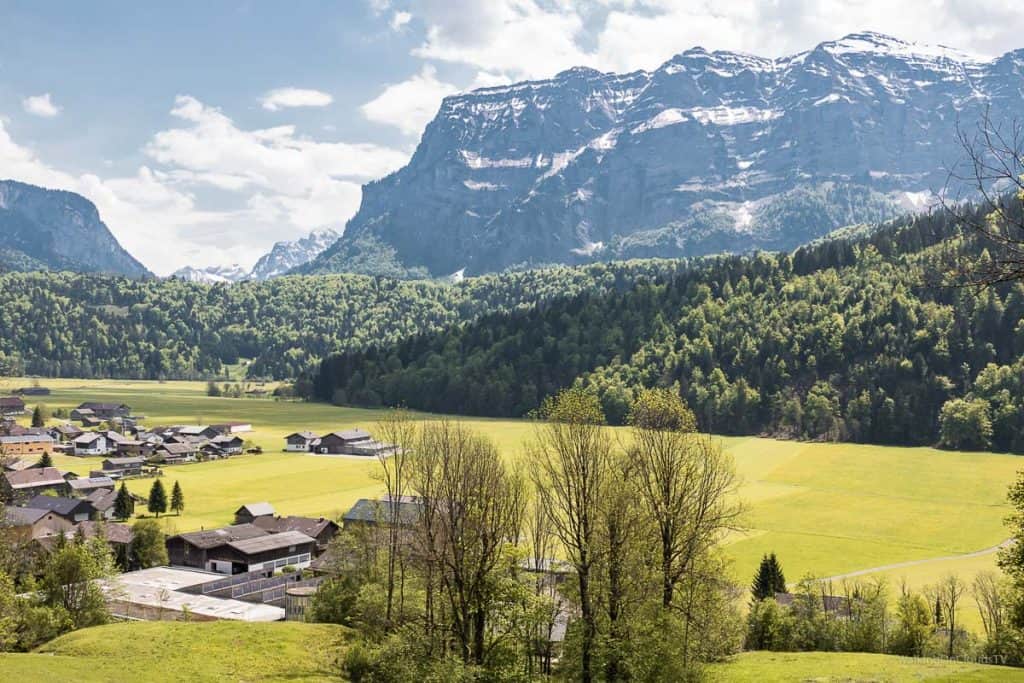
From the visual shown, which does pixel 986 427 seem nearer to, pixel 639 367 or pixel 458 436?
pixel 639 367

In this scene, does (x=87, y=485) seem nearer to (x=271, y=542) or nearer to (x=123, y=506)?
(x=123, y=506)

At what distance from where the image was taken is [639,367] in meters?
191

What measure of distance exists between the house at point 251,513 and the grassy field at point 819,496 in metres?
2.35

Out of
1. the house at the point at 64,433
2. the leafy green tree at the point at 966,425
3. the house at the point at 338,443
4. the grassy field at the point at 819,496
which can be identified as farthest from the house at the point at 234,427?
the leafy green tree at the point at 966,425

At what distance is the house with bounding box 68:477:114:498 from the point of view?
97731mm

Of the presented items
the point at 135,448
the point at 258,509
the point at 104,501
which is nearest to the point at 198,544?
the point at 258,509

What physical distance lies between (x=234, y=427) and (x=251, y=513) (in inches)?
3458

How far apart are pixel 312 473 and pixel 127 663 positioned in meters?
80.4

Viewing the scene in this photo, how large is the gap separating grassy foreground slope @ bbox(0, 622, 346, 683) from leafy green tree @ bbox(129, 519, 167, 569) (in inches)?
1054

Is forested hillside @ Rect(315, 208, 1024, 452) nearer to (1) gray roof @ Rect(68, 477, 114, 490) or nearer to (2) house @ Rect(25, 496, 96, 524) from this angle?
(1) gray roof @ Rect(68, 477, 114, 490)

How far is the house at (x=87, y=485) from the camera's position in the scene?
321 ft

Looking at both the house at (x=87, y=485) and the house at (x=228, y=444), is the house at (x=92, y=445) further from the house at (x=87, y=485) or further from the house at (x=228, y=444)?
the house at (x=87, y=485)

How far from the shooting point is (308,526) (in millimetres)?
76688

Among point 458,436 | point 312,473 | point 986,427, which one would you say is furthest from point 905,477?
point 458,436
